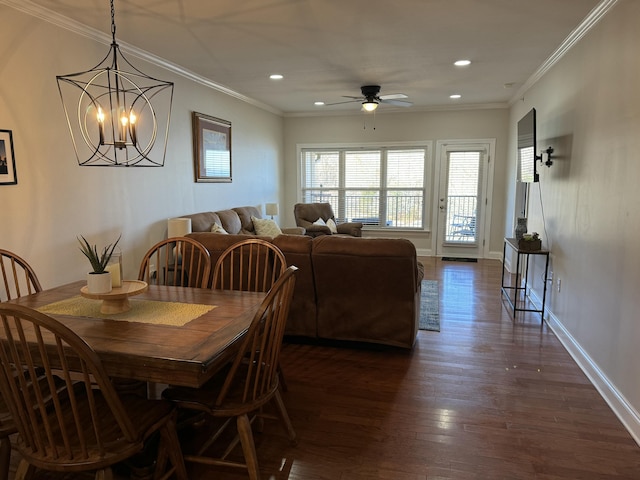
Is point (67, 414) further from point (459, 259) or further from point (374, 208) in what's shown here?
point (374, 208)

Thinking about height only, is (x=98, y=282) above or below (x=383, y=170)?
below

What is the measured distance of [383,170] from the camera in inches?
307

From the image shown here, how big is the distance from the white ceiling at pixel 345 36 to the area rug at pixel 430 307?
259 cm

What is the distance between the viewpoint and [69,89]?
11.1 ft

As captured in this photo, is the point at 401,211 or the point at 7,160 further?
the point at 401,211

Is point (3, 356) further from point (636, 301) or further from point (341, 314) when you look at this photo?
point (636, 301)

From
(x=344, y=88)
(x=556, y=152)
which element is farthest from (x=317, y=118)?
(x=556, y=152)

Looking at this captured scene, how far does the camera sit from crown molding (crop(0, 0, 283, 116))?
2.95 m

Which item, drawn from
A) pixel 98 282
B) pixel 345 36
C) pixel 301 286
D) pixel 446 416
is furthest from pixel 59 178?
pixel 446 416

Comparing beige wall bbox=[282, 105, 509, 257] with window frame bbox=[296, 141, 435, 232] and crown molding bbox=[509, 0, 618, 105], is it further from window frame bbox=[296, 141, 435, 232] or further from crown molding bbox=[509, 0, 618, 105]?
crown molding bbox=[509, 0, 618, 105]

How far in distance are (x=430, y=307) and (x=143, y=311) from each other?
10.5 ft

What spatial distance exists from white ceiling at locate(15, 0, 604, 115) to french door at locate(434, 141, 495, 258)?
187 centimetres

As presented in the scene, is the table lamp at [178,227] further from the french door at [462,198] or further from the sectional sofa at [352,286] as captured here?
the french door at [462,198]

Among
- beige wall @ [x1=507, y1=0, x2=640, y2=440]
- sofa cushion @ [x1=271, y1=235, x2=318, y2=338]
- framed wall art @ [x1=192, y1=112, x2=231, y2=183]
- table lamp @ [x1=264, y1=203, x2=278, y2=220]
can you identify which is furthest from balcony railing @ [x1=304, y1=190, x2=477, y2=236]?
sofa cushion @ [x1=271, y1=235, x2=318, y2=338]
